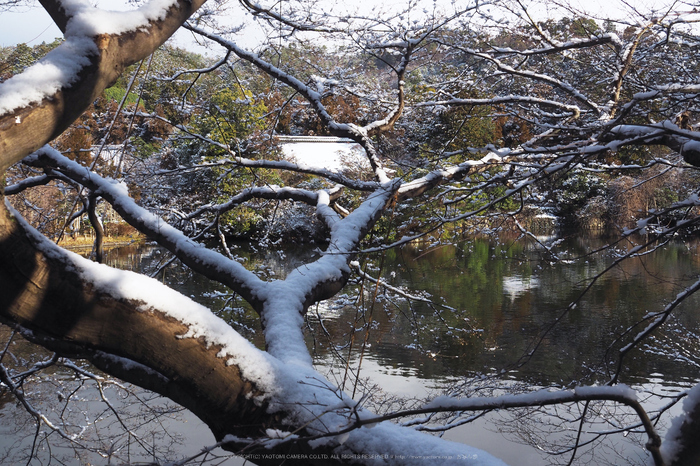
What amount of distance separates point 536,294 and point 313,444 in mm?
8119

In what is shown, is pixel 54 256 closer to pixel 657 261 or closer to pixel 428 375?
pixel 428 375

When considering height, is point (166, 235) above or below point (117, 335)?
above

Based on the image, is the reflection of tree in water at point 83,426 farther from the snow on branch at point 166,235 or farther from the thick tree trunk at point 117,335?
the thick tree trunk at point 117,335

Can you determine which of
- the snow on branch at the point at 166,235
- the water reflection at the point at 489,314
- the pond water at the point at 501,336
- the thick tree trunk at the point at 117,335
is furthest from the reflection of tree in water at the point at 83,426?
the thick tree trunk at the point at 117,335

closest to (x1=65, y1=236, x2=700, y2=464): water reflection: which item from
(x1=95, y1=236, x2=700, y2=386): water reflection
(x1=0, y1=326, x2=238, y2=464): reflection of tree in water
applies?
(x1=95, y1=236, x2=700, y2=386): water reflection

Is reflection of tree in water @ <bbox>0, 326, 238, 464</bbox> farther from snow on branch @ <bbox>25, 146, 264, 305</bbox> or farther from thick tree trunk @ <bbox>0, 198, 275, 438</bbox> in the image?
thick tree trunk @ <bbox>0, 198, 275, 438</bbox>

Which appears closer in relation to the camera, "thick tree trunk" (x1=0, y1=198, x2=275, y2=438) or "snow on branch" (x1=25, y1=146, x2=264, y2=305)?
"thick tree trunk" (x1=0, y1=198, x2=275, y2=438)

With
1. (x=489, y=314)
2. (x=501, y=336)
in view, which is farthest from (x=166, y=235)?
(x=489, y=314)

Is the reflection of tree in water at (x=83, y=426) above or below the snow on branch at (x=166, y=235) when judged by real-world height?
below

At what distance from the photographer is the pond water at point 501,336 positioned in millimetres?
3893

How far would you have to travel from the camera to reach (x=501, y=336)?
6477mm

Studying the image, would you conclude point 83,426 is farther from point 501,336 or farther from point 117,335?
point 501,336

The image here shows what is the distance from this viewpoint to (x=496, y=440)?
4.20 m

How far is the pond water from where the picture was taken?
3893 mm
